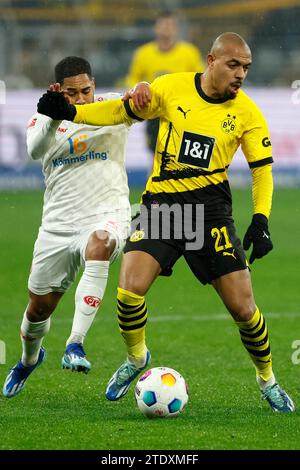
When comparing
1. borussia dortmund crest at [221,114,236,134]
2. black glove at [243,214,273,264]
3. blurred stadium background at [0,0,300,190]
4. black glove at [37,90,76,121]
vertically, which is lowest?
blurred stadium background at [0,0,300,190]

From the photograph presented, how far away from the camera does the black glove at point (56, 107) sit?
6.14 meters

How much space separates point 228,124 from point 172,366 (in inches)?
89.2

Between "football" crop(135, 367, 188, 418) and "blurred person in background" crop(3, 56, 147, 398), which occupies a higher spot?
"blurred person in background" crop(3, 56, 147, 398)

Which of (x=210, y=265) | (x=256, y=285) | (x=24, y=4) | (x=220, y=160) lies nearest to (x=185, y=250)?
(x=210, y=265)

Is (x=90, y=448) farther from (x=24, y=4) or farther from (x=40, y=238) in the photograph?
(x=24, y=4)

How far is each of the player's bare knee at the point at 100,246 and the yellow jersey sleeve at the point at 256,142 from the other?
3.25ft

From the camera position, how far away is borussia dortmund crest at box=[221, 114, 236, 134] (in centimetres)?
628

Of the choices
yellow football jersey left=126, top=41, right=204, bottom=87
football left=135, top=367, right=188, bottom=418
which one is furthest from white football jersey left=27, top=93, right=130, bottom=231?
yellow football jersey left=126, top=41, right=204, bottom=87

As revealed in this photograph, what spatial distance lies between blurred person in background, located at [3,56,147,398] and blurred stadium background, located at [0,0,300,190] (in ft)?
36.9

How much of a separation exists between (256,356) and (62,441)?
1.55 m

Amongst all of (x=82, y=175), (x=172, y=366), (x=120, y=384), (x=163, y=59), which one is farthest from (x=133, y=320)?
(x=163, y=59)

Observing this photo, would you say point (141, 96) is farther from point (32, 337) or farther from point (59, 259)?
point (32, 337)

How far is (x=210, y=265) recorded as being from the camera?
6230 millimetres

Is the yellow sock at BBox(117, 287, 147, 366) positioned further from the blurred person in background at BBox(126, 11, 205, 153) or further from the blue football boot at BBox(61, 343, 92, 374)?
the blurred person in background at BBox(126, 11, 205, 153)
